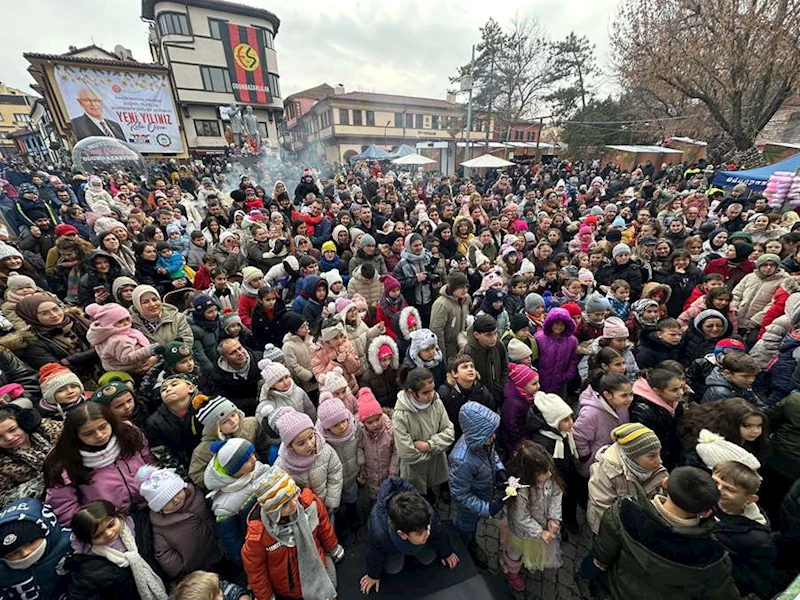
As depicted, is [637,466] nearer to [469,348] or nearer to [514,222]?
[469,348]

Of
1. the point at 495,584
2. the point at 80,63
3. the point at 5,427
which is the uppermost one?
the point at 80,63

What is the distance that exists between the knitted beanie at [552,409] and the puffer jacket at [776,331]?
2646 mm

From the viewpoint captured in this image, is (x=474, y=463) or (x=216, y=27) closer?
(x=474, y=463)

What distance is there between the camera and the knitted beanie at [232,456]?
2.28 m

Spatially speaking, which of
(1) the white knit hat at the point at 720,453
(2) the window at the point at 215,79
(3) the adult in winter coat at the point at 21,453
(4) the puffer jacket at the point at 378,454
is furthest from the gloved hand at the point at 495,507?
(2) the window at the point at 215,79

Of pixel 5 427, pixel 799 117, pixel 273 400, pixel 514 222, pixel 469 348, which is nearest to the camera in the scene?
pixel 5 427

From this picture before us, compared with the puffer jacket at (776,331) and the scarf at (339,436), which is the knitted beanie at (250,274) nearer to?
the scarf at (339,436)

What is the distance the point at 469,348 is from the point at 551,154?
32.8 meters

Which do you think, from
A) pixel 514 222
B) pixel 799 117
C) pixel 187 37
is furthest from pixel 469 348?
pixel 187 37

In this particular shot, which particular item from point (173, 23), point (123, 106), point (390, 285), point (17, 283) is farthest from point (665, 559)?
point (173, 23)

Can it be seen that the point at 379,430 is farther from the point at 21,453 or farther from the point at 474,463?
the point at 21,453

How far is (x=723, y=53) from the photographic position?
1399 cm

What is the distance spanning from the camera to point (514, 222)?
883 centimetres

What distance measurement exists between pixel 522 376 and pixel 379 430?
1.44 metres
